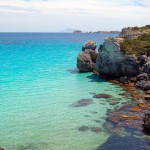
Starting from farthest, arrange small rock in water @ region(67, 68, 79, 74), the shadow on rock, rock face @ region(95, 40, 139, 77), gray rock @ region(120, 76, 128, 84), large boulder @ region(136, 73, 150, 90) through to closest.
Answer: small rock in water @ region(67, 68, 79, 74)
the shadow on rock
rock face @ region(95, 40, 139, 77)
gray rock @ region(120, 76, 128, 84)
large boulder @ region(136, 73, 150, 90)

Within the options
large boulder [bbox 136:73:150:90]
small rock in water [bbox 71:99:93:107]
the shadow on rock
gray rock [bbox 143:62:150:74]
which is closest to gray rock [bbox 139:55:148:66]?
gray rock [bbox 143:62:150:74]

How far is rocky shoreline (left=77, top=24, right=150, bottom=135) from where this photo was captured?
3009 cm

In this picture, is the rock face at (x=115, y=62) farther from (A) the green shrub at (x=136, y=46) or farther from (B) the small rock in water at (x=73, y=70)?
(B) the small rock in water at (x=73, y=70)

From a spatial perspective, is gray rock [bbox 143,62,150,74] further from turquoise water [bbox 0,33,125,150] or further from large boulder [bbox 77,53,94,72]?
large boulder [bbox 77,53,94,72]

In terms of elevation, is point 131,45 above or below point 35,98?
above

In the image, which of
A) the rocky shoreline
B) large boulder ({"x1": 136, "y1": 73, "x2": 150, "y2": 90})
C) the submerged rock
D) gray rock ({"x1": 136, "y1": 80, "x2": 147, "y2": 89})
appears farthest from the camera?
gray rock ({"x1": 136, "y1": 80, "x2": 147, "y2": 89})

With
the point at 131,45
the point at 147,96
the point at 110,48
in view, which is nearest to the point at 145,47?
the point at 131,45

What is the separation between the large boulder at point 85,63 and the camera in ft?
196

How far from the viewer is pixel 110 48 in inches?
2074

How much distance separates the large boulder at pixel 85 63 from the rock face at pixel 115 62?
5.18 metres

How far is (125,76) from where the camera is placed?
49844 millimetres

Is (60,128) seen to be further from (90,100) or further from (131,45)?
(131,45)

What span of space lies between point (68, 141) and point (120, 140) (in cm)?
476

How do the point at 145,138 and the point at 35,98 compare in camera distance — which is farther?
the point at 35,98
